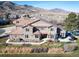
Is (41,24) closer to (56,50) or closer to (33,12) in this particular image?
(33,12)

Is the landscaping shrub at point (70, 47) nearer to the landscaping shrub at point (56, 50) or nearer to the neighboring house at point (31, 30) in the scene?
the landscaping shrub at point (56, 50)

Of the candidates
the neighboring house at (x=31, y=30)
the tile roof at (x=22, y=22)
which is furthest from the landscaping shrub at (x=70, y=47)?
the tile roof at (x=22, y=22)

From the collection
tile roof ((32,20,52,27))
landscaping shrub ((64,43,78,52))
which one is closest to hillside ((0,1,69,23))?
tile roof ((32,20,52,27))

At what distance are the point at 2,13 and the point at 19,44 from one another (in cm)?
39

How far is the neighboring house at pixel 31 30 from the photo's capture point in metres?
4.36

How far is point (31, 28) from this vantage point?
172 inches

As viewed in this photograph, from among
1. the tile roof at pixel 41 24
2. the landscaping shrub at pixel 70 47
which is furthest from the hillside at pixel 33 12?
the landscaping shrub at pixel 70 47

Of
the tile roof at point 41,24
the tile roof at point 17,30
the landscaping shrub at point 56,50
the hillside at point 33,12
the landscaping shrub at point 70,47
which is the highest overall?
the hillside at point 33,12

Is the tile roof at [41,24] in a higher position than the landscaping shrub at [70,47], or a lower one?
higher

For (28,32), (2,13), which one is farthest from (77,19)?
(2,13)

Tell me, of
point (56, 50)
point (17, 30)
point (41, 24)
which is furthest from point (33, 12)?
point (56, 50)

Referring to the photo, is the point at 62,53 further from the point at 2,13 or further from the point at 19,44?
the point at 2,13

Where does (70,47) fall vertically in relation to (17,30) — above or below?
below

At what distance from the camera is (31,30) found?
14.3 ft
